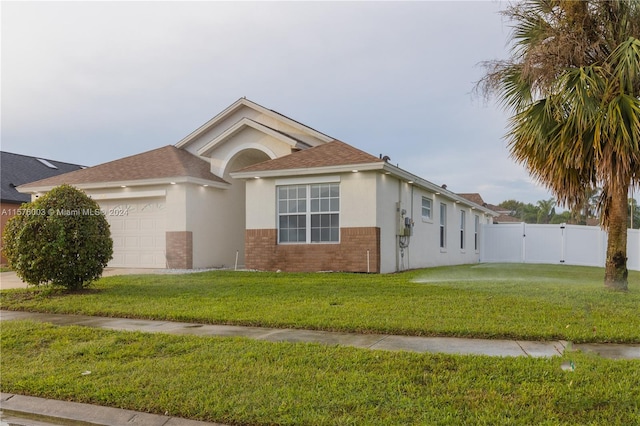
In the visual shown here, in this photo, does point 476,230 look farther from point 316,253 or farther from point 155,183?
point 155,183

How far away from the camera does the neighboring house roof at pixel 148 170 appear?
17.7 meters

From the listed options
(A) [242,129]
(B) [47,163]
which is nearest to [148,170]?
(A) [242,129]

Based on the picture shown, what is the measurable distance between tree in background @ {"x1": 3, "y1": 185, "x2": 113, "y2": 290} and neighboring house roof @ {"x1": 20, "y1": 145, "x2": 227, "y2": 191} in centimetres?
601

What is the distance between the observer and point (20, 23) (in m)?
12.2

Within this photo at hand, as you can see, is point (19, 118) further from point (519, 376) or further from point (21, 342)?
point (519, 376)

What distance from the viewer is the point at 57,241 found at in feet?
35.0

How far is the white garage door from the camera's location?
59.0ft

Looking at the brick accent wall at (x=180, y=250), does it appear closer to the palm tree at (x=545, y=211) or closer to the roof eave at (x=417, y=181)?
the roof eave at (x=417, y=181)

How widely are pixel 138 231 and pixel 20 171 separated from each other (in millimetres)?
13268

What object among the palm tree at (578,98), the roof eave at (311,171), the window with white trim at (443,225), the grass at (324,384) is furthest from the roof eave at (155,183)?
the grass at (324,384)

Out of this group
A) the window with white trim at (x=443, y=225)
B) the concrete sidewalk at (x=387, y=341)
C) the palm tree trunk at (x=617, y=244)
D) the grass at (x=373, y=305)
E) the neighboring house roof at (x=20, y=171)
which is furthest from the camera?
the neighboring house roof at (x=20, y=171)

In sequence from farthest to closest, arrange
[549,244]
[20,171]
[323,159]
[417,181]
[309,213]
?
[20,171] → [549,244] → [417,181] → [309,213] → [323,159]

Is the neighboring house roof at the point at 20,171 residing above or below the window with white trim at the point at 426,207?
above

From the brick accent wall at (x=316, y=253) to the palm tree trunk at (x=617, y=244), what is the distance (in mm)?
6142
